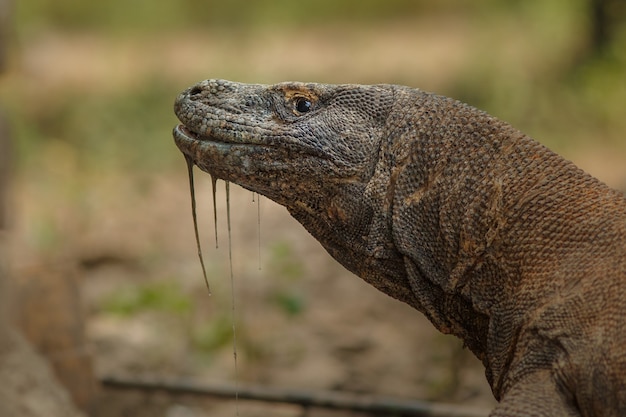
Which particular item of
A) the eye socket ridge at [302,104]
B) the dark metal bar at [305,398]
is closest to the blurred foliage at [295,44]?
the dark metal bar at [305,398]

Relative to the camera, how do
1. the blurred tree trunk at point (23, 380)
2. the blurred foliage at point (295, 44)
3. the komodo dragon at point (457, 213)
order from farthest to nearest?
1. the blurred foliage at point (295, 44)
2. the blurred tree trunk at point (23, 380)
3. the komodo dragon at point (457, 213)

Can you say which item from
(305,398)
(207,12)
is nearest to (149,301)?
(305,398)

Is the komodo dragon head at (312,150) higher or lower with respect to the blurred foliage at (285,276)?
higher

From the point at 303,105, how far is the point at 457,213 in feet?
2.31

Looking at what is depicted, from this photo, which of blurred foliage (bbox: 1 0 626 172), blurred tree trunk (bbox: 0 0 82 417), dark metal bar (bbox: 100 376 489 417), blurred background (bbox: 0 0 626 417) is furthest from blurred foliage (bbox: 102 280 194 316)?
blurred foliage (bbox: 1 0 626 172)

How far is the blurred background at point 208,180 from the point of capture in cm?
609

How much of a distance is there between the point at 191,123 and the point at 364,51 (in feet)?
41.7

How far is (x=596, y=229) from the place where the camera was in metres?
2.82

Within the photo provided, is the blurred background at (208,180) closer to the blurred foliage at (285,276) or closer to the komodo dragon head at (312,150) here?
the blurred foliage at (285,276)

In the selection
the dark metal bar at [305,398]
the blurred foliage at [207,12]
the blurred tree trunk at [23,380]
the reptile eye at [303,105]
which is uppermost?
the reptile eye at [303,105]

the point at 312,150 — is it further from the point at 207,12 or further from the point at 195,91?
the point at 207,12

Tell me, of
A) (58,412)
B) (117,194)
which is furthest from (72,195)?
(58,412)

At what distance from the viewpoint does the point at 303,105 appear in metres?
3.37

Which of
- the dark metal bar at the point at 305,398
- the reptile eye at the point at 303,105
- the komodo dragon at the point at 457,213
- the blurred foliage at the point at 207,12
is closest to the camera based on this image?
the komodo dragon at the point at 457,213
